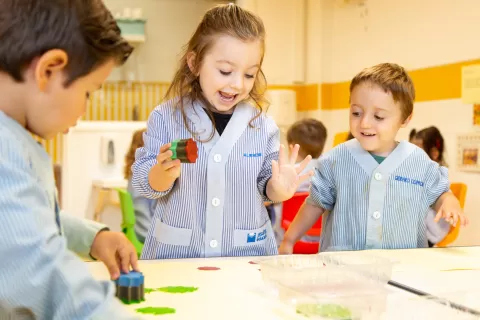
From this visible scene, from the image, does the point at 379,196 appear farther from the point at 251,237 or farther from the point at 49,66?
the point at 49,66

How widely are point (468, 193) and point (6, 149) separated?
11.3 ft

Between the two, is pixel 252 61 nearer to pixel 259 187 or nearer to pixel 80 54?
pixel 259 187

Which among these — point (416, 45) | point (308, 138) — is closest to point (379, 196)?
point (308, 138)

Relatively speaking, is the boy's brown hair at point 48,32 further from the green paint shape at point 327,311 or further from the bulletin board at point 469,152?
the bulletin board at point 469,152

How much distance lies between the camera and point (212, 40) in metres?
1.67

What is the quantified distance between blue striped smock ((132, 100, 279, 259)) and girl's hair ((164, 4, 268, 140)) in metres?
0.04

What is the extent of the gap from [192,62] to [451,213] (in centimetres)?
78

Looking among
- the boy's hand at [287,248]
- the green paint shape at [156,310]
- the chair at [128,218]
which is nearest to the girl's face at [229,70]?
the boy's hand at [287,248]

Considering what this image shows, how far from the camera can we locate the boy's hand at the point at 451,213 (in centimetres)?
172

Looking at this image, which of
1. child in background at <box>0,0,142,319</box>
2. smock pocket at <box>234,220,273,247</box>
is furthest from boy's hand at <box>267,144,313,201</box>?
child in background at <box>0,0,142,319</box>

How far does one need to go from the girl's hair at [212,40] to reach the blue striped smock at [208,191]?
0.13 ft

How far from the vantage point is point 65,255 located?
0.80m

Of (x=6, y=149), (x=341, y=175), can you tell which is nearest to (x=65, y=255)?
(x=6, y=149)

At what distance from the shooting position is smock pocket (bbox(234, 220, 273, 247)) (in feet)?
5.50
